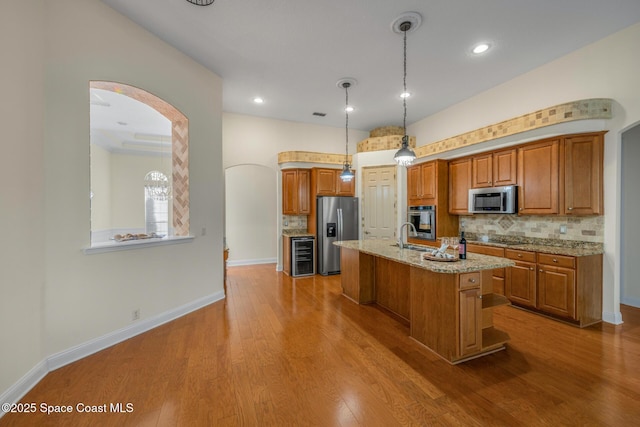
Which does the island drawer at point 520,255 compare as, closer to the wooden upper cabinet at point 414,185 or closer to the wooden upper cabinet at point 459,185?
the wooden upper cabinet at point 459,185

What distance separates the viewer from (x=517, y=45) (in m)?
3.26

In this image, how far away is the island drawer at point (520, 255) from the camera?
11.1 feet

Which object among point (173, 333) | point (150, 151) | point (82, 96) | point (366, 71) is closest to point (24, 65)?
point (82, 96)

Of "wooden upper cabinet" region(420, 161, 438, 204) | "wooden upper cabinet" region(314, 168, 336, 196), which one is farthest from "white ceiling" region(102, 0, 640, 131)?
"wooden upper cabinet" region(314, 168, 336, 196)

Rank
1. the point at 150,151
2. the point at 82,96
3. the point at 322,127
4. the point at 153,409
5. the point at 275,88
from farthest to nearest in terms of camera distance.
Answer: the point at 150,151 < the point at 322,127 < the point at 275,88 < the point at 82,96 < the point at 153,409

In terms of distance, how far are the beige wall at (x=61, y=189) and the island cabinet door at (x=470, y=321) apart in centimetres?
333

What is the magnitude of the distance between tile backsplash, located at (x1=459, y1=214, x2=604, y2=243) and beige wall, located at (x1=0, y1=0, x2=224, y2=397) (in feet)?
16.3

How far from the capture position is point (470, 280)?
91.9 inches

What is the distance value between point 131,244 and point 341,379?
2575mm

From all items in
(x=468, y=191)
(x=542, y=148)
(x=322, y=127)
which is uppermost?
(x=322, y=127)

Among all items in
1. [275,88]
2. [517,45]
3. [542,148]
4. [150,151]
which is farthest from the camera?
[150,151]

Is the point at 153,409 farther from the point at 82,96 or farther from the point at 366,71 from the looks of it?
the point at 366,71

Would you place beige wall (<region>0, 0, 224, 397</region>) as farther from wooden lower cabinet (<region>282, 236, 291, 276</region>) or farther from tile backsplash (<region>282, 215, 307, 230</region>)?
tile backsplash (<region>282, 215, 307, 230</region>)

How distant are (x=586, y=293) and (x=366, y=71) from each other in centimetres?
406
